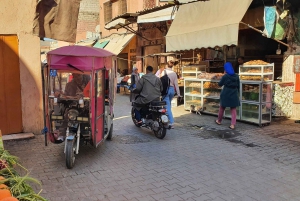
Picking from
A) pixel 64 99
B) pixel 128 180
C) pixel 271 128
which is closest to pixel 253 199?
pixel 128 180

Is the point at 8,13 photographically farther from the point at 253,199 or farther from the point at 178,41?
the point at 253,199

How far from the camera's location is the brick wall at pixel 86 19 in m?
26.3

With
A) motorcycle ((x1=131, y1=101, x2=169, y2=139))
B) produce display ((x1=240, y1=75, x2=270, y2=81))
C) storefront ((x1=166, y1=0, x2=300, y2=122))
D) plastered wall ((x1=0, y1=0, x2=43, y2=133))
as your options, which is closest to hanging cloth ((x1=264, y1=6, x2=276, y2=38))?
storefront ((x1=166, y1=0, x2=300, y2=122))

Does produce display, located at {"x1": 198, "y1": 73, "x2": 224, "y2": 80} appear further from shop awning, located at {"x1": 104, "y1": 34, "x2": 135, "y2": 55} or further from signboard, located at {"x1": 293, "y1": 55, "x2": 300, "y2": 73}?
shop awning, located at {"x1": 104, "y1": 34, "x2": 135, "y2": 55}

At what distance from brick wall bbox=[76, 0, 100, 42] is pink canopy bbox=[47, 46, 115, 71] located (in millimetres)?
21782

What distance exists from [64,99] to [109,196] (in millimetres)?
2070

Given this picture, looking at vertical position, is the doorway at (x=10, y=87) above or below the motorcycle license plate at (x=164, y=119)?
above

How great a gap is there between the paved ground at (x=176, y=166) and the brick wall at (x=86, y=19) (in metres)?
20.6

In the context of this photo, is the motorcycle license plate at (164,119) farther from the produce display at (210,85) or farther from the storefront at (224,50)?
the produce display at (210,85)

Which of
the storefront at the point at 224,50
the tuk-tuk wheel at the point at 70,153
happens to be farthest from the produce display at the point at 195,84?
the tuk-tuk wheel at the point at 70,153

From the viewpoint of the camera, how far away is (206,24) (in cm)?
919

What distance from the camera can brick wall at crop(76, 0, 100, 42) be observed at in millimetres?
26344

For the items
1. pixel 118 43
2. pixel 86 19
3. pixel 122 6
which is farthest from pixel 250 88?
pixel 86 19

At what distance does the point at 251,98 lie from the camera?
28.0ft
